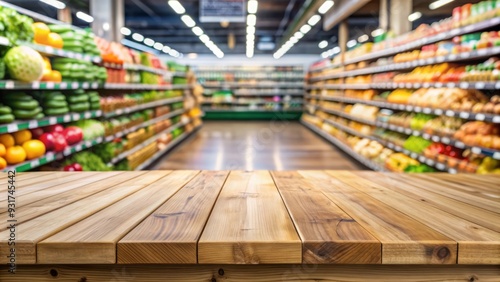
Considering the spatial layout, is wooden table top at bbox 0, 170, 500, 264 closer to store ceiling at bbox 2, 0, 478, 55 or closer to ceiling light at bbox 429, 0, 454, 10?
store ceiling at bbox 2, 0, 478, 55

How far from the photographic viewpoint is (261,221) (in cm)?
136

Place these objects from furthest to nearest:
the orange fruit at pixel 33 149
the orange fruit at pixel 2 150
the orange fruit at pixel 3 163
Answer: the orange fruit at pixel 33 149 → the orange fruit at pixel 2 150 → the orange fruit at pixel 3 163

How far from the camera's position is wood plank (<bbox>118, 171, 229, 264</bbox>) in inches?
45.6

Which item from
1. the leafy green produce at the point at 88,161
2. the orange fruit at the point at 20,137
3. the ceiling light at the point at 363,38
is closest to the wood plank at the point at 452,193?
the orange fruit at the point at 20,137

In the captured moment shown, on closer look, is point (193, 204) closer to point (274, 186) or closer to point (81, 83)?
point (274, 186)

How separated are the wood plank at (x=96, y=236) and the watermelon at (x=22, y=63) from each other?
8.01 ft

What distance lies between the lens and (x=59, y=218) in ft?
4.51

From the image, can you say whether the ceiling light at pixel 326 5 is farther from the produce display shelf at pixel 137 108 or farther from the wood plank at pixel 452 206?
the wood plank at pixel 452 206

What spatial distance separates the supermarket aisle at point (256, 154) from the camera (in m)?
8.09

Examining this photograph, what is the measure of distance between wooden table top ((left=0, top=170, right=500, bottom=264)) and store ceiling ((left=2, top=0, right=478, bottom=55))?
8.64m

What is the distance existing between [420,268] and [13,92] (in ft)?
12.2

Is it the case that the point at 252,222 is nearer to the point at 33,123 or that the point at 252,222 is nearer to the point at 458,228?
the point at 458,228

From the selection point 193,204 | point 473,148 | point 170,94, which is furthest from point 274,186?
point 170,94

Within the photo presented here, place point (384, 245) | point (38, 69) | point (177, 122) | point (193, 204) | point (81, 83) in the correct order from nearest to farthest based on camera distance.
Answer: point (384, 245) → point (193, 204) → point (38, 69) → point (81, 83) → point (177, 122)
